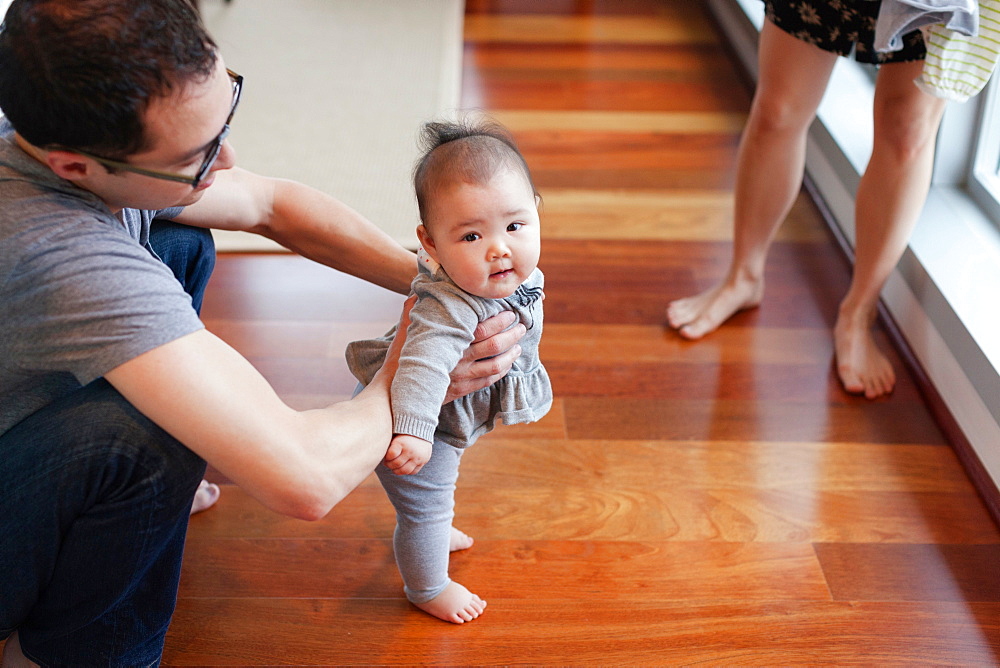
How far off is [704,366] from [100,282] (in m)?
1.30

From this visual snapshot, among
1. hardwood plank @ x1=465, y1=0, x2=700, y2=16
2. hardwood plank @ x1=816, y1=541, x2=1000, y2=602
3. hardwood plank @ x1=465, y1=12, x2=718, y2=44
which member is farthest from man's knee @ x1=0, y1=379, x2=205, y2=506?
hardwood plank @ x1=465, y1=0, x2=700, y2=16

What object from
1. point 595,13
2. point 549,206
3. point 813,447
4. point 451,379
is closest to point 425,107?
point 549,206

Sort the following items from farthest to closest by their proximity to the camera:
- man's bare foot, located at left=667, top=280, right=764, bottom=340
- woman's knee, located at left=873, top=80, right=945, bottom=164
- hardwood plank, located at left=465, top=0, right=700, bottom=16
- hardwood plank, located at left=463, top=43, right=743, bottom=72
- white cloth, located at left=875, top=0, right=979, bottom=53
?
hardwood plank, located at left=465, top=0, right=700, bottom=16
hardwood plank, located at left=463, top=43, right=743, bottom=72
man's bare foot, located at left=667, top=280, right=764, bottom=340
woman's knee, located at left=873, top=80, right=945, bottom=164
white cloth, located at left=875, top=0, right=979, bottom=53

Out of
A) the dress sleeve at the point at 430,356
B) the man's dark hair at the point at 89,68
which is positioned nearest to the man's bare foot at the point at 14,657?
the dress sleeve at the point at 430,356

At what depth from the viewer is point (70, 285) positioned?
2.98 feet

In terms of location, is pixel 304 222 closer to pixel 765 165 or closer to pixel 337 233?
pixel 337 233

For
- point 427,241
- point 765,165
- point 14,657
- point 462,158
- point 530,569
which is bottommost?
point 530,569

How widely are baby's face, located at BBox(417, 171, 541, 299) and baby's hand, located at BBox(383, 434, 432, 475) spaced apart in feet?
0.63

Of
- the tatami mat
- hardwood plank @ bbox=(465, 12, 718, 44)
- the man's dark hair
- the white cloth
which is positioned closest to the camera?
the man's dark hair

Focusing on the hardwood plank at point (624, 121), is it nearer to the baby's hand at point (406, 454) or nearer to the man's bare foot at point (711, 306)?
the man's bare foot at point (711, 306)

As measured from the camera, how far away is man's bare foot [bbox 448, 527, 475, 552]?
1.49 m

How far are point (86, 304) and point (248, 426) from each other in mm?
197

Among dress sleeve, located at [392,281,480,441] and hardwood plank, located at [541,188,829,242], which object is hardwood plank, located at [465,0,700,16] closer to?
hardwood plank, located at [541,188,829,242]

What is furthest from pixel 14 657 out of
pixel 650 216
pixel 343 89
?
pixel 343 89
